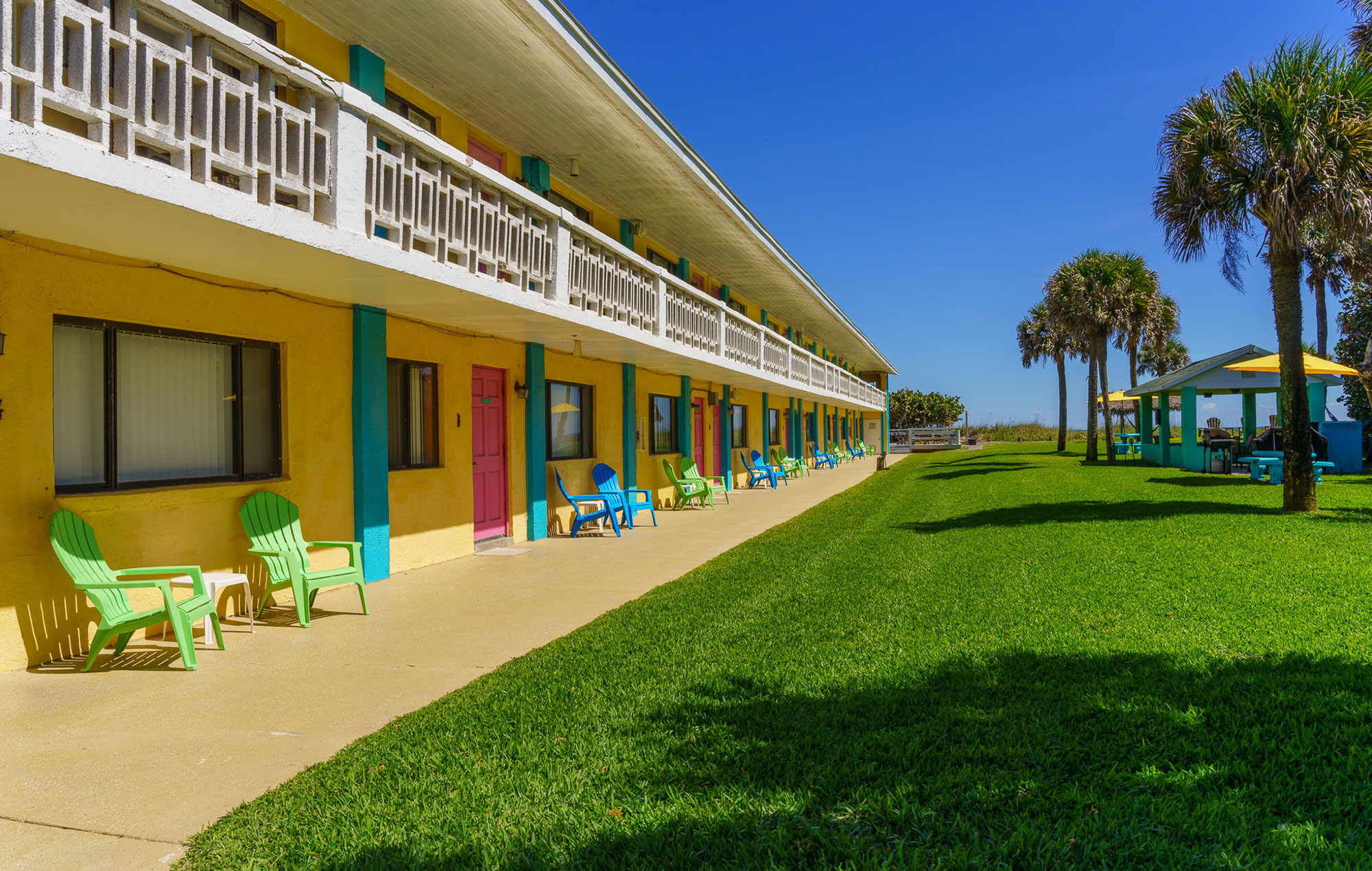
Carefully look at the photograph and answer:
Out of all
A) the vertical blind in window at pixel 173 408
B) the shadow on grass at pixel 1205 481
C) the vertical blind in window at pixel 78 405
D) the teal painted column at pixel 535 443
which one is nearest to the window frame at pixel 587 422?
the teal painted column at pixel 535 443

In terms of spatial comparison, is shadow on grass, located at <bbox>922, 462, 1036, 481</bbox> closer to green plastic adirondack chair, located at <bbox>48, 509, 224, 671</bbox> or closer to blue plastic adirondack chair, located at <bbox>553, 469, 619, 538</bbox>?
blue plastic adirondack chair, located at <bbox>553, 469, 619, 538</bbox>

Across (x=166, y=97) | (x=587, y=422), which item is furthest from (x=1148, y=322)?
(x=166, y=97)

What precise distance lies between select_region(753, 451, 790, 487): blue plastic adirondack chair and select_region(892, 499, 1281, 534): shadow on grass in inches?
411

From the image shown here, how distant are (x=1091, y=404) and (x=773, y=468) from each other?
1736 cm

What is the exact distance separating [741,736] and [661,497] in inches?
564

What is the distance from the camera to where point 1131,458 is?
1291 inches

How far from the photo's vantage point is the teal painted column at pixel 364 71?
8.41m

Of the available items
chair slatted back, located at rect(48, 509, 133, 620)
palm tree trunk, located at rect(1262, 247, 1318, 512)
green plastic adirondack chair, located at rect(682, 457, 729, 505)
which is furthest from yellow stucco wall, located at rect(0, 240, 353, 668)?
palm tree trunk, located at rect(1262, 247, 1318, 512)

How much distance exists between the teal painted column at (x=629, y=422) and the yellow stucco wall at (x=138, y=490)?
7.76 metres

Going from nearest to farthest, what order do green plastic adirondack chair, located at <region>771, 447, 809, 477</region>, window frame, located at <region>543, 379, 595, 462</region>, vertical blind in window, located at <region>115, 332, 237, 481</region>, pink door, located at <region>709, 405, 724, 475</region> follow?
vertical blind in window, located at <region>115, 332, 237, 481</region>, window frame, located at <region>543, 379, 595, 462</region>, pink door, located at <region>709, 405, 724, 475</region>, green plastic adirondack chair, located at <region>771, 447, 809, 477</region>

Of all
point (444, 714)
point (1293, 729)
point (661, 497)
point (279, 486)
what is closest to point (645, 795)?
point (444, 714)

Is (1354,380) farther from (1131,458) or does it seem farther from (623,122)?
(623,122)

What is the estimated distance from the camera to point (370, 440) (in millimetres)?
8898

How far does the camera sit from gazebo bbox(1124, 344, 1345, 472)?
73.3 feet
